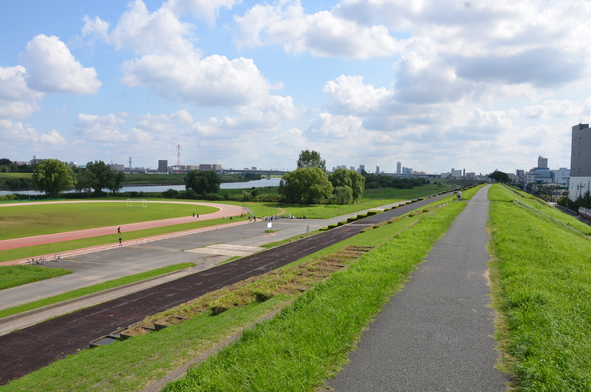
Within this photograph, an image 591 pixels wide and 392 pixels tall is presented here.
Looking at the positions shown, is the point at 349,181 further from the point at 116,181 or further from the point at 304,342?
the point at 304,342

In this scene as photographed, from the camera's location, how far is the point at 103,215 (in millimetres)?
67938

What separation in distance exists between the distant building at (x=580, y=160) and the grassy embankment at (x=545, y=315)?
8225cm

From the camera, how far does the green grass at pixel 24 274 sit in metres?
24.4

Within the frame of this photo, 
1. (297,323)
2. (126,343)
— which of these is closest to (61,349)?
(126,343)

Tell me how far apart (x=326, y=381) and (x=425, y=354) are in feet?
6.97

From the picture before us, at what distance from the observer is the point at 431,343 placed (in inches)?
281

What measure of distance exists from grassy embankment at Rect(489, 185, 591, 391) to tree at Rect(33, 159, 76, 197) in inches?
4841

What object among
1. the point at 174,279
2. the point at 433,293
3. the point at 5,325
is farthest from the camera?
the point at 174,279

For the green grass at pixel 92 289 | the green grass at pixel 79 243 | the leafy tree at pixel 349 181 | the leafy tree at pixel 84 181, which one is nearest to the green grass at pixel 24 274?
the green grass at pixel 92 289

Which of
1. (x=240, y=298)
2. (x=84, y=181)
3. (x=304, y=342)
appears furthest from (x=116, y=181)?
(x=304, y=342)

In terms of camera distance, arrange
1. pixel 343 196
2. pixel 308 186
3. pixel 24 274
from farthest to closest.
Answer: pixel 343 196 < pixel 308 186 < pixel 24 274

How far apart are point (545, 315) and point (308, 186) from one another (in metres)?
85.1

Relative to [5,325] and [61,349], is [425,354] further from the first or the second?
[5,325]

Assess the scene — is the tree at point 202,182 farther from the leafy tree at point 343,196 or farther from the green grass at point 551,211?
the green grass at point 551,211
